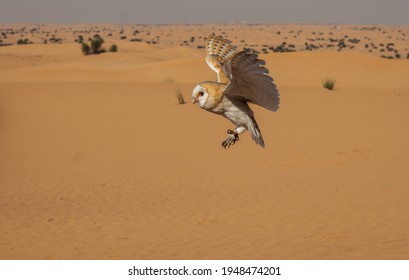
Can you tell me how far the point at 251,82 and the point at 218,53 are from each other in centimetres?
72

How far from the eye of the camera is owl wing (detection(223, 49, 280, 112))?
88.3 inches

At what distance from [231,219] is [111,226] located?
7.22 ft

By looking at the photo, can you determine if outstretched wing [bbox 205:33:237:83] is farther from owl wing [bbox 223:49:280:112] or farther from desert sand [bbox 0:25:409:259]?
desert sand [bbox 0:25:409:259]

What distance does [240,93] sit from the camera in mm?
2393

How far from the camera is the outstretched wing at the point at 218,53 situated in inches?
111

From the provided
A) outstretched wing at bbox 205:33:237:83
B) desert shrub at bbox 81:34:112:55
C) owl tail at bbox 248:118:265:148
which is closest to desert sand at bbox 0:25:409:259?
outstretched wing at bbox 205:33:237:83

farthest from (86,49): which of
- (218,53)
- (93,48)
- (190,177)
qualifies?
(218,53)

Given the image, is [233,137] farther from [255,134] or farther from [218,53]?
[218,53]

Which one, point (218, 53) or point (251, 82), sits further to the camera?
point (218, 53)

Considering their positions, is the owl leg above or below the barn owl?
below

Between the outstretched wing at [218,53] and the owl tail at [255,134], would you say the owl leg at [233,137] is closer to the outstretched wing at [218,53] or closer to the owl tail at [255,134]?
the owl tail at [255,134]

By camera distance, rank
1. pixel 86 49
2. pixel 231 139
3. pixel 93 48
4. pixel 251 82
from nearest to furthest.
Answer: pixel 251 82, pixel 231 139, pixel 93 48, pixel 86 49

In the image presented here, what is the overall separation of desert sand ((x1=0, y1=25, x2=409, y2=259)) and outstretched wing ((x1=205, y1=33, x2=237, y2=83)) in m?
2.31

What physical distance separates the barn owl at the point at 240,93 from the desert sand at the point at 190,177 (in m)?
2.93
